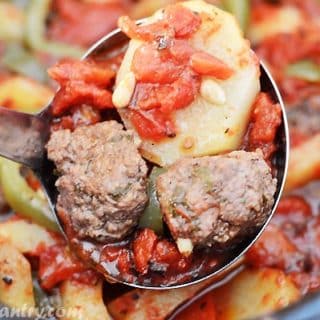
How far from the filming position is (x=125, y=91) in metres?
2.42

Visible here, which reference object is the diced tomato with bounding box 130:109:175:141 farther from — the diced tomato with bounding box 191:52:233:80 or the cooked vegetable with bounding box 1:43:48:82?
the cooked vegetable with bounding box 1:43:48:82

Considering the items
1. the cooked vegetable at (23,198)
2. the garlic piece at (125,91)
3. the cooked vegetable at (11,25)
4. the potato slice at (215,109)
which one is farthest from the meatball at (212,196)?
the cooked vegetable at (11,25)

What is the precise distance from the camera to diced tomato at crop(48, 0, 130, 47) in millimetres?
3562

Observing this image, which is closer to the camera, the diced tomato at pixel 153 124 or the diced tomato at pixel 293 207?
the diced tomato at pixel 153 124

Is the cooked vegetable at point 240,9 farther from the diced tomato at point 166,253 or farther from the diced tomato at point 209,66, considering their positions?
the diced tomato at point 166,253

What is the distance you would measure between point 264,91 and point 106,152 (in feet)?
2.22

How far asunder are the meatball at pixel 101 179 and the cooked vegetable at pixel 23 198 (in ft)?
1.01

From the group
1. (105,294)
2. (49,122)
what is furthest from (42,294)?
(49,122)

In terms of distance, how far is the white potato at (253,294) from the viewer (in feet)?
8.89

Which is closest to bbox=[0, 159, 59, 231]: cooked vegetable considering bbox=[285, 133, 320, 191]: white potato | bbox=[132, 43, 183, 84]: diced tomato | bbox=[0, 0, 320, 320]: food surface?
bbox=[0, 0, 320, 320]: food surface

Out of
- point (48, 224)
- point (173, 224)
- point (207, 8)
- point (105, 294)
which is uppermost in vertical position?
point (207, 8)

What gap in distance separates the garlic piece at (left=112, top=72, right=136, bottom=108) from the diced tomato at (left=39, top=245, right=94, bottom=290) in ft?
2.09

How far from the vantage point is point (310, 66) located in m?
3.48

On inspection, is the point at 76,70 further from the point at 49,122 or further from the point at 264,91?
the point at 264,91
